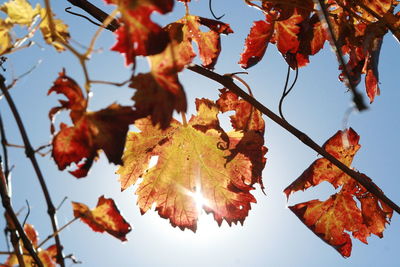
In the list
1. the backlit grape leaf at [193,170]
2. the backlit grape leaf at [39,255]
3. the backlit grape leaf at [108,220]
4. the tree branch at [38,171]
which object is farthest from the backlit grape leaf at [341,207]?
the tree branch at [38,171]

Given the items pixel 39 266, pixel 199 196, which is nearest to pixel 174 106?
pixel 39 266

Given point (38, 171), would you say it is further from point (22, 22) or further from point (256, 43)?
point (256, 43)

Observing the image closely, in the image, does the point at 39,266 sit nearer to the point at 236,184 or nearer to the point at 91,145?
the point at 91,145

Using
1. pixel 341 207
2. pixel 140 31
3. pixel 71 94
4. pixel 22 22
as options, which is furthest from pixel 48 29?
pixel 341 207

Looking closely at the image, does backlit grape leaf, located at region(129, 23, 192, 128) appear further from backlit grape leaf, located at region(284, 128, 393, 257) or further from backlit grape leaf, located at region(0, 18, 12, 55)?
backlit grape leaf, located at region(284, 128, 393, 257)

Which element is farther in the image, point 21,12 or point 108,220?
point 21,12

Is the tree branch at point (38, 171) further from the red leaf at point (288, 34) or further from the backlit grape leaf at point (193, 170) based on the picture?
the red leaf at point (288, 34)
